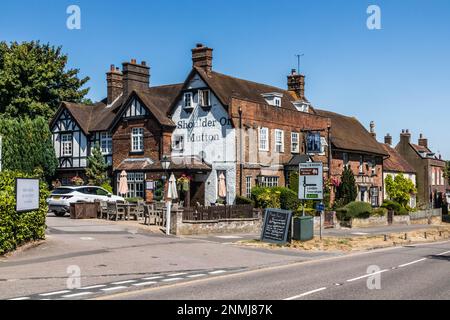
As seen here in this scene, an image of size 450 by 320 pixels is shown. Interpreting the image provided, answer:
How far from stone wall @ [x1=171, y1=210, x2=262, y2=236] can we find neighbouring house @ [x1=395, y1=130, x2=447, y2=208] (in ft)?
136

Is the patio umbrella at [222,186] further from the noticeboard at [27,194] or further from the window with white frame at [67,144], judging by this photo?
the noticeboard at [27,194]

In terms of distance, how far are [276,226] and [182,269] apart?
8.38 m

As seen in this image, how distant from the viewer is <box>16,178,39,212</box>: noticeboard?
60.4 feet

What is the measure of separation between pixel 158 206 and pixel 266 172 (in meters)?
11.0

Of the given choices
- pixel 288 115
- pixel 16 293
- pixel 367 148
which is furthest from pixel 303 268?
pixel 367 148

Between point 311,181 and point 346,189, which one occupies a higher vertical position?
point 311,181

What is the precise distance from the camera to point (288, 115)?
4275 centimetres

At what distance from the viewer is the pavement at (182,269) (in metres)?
12.9

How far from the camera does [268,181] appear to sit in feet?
133

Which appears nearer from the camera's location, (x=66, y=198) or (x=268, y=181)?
(x=66, y=198)

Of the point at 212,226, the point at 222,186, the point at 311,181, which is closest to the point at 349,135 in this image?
the point at 222,186

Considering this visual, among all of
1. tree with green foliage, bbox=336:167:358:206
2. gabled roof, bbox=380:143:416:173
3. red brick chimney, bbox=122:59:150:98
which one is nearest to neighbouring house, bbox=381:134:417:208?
gabled roof, bbox=380:143:416:173

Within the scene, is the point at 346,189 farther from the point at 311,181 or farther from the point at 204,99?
the point at 311,181
